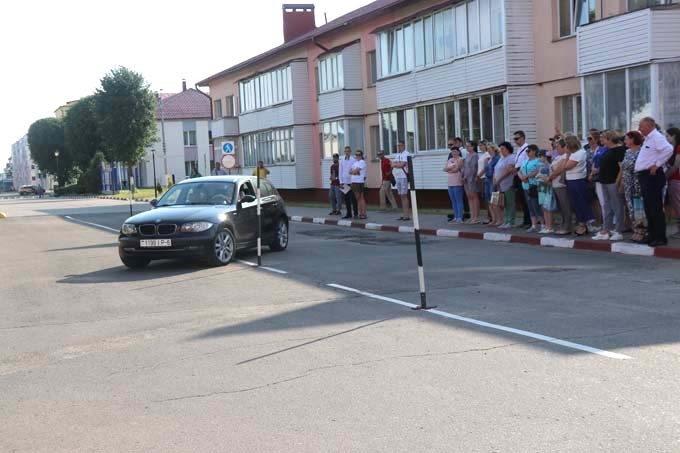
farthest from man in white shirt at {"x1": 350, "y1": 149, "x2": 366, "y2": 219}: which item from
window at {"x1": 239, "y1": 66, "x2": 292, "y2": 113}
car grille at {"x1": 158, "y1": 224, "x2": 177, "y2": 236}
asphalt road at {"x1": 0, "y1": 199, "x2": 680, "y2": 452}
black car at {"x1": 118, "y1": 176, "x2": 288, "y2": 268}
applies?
window at {"x1": 239, "y1": 66, "x2": 292, "y2": 113}

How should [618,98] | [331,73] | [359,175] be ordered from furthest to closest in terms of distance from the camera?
[331,73], [359,175], [618,98]

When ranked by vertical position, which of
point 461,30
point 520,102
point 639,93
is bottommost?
point 639,93

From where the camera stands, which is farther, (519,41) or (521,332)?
(519,41)

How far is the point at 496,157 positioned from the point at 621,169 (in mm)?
4899

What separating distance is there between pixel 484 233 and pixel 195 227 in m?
6.57

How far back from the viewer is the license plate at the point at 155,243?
1322 centimetres

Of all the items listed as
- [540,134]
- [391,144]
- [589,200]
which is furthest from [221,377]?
[391,144]

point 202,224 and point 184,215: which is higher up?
point 184,215

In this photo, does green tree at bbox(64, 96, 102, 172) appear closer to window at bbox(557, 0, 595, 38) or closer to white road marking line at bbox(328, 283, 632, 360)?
window at bbox(557, 0, 595, 38)

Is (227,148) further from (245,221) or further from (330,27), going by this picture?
(245,221)

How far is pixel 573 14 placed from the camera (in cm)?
2180

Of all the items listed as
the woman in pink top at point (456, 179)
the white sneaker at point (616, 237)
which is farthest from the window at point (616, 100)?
the white sneaker at point (616, 237)

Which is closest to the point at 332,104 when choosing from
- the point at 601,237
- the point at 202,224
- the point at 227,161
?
the point at 227,161

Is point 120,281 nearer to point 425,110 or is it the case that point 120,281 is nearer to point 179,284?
point 179,284
